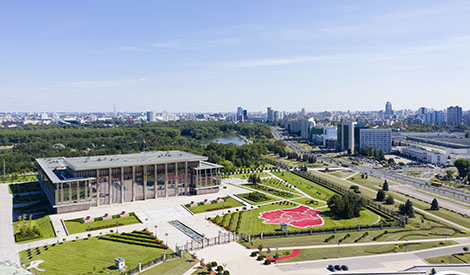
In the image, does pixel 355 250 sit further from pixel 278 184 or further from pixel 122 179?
pixel 122 179

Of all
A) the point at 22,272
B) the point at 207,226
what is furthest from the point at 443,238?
the point at 22,272

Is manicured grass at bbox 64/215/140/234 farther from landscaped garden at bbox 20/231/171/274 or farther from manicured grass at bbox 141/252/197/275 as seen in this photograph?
manicured grass at bbox 141/252/197/275

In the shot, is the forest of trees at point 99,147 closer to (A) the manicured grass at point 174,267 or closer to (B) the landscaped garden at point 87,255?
(B) the landscaped garden at point 87,255

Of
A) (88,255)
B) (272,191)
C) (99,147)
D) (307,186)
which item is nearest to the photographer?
(88,255)

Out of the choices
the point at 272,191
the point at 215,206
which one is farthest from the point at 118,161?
the point at 272,191

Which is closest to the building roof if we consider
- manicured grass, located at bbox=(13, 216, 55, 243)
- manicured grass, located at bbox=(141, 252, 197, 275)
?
manicured grass, located at bbox=(13, 216, 55, 243)

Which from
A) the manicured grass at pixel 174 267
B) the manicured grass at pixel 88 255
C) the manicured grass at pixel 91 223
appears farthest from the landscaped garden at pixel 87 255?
the manicured grass at pixel 91 223
